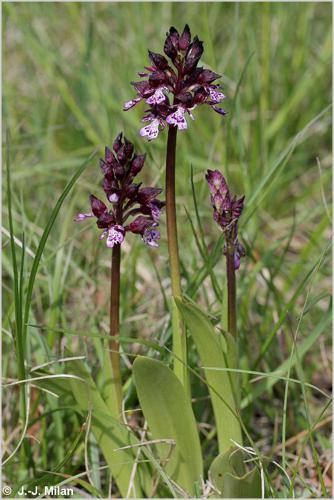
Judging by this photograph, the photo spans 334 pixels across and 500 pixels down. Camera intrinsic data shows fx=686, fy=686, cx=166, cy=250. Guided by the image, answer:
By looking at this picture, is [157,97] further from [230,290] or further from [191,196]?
[191,196]

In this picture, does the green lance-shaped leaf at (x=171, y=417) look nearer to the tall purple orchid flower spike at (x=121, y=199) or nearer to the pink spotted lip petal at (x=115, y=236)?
the tall purple orchid flower spike at (x=121, y=199)

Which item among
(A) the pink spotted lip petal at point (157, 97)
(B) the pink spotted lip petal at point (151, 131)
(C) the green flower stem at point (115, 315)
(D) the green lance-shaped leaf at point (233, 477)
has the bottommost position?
(D) the green lance-shaped leaf at point (233, 477)

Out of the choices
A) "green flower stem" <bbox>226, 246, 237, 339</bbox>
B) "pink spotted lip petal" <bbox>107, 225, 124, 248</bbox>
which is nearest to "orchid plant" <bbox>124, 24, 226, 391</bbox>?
"pink spotted lip petal" <bbox>107, 225, 124, 248</bbox>

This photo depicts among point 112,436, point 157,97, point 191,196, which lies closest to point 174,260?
point 157,97

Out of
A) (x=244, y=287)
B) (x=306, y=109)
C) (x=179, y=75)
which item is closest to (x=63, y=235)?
(x=244, y=287)

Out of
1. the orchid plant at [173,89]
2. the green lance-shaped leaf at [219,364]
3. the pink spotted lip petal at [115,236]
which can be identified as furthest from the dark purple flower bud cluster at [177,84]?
the green lance-shaped leaf at [219,364]

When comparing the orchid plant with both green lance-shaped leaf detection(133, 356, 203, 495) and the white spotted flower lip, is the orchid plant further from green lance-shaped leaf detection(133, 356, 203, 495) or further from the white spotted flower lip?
green lance-shaped leaf detection(133, 356, 203, 495)

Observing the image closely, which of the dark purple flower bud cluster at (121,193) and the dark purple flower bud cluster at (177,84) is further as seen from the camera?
the dark purple flower bud cluster at (121,193)
